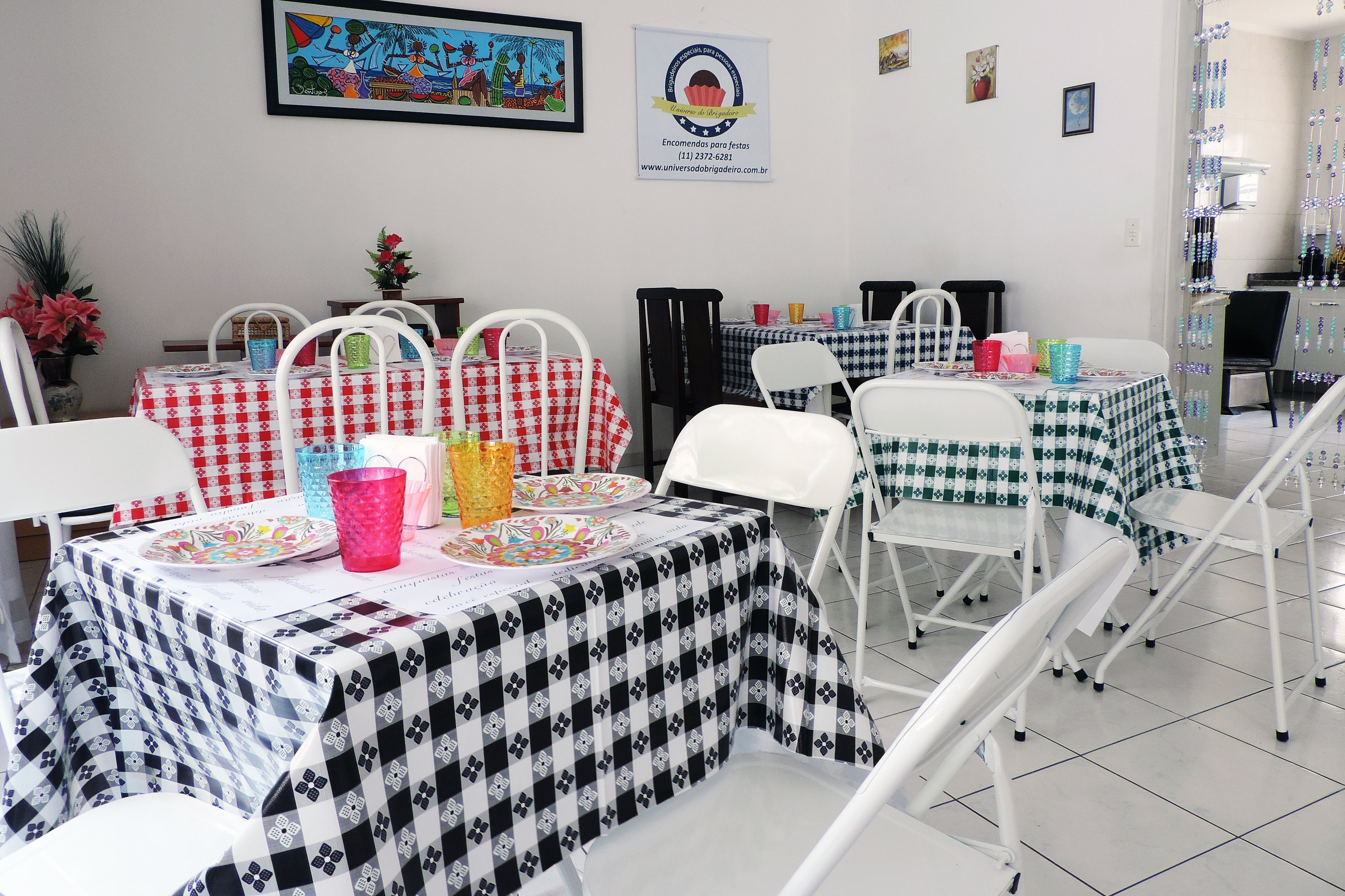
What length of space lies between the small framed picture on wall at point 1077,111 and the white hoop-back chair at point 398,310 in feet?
10.4

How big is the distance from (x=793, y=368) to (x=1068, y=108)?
2443 millimetres

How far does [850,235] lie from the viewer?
6027 mm

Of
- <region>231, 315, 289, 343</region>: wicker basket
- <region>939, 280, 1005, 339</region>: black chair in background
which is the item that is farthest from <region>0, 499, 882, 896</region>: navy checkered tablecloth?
<region>939, 280, 1005, 339</region>: black chair in background

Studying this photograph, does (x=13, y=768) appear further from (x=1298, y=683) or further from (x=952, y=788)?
(x=1298, y=683)

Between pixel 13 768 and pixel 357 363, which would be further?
pixel 357 363

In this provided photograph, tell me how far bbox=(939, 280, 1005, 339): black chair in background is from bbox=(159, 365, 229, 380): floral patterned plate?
355cm

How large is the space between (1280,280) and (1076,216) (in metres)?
3.46

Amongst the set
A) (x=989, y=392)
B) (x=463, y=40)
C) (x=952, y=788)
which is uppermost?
(x=463, y=40)

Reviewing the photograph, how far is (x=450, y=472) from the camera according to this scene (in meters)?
Answer: 1.43

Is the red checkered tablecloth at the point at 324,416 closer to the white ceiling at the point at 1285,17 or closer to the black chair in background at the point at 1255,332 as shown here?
the black chair in background at the point at 1255,332

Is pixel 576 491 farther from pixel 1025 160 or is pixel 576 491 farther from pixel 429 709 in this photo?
pixel 1025 160

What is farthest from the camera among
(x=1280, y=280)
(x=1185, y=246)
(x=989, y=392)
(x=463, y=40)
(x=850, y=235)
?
(x=1280, y=280)

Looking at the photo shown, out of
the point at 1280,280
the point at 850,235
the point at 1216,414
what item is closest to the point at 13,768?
the point at 1216,414

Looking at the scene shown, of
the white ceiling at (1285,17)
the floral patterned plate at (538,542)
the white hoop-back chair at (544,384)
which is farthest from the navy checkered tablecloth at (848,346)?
the white ceiling at (1285,17)
